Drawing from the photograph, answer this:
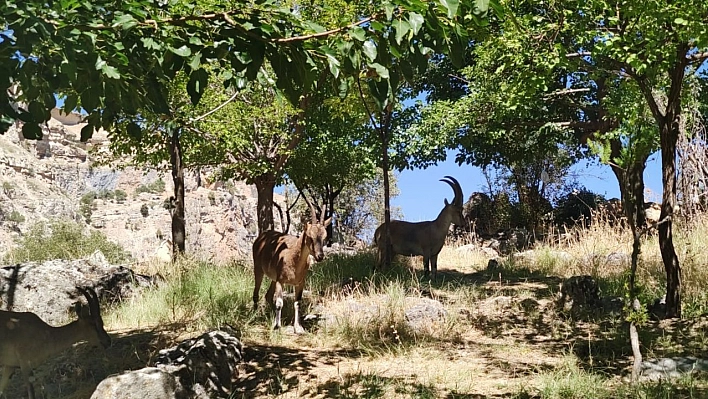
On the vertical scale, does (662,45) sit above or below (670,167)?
above

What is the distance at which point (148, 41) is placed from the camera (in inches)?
112

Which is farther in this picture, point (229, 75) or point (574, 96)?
point (574, 96)

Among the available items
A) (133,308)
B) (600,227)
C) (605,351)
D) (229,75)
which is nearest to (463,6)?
(229,75)

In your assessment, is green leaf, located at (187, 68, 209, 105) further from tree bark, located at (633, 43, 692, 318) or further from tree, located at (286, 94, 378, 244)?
tree, located at (286, 94, 378, 244)

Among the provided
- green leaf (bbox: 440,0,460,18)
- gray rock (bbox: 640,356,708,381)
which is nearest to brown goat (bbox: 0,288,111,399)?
green leaf (bbox: 440,0,460,18)

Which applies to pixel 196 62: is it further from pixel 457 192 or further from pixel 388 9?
pixel 457 192

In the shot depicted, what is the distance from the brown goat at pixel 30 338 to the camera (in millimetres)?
5738

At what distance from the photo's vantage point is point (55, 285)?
8.46m

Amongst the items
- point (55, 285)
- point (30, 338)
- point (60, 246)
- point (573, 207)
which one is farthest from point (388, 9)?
point (573, 207)

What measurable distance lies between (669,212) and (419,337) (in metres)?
3.30

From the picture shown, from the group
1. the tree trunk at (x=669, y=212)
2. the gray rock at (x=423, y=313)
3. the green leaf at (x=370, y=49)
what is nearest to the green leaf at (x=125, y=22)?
the green leaf at (x=370, y=49)

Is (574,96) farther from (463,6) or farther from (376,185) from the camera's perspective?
(376,185)

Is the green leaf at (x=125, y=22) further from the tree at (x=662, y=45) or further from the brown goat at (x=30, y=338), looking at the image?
the tree at (x=662, y=45)

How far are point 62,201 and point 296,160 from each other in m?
23.4
